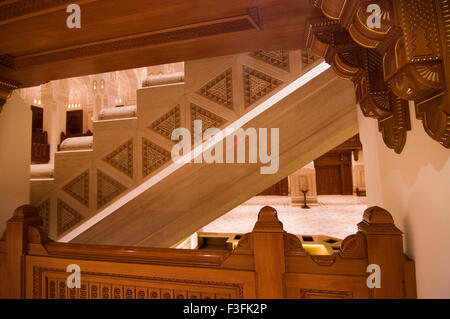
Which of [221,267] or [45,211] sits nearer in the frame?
[221,267]

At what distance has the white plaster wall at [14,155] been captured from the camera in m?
1.54

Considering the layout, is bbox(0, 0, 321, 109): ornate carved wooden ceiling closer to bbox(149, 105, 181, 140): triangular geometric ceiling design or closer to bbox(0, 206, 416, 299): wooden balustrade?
bbox(149, 105, 181, 140): triangular geometric ceiling design

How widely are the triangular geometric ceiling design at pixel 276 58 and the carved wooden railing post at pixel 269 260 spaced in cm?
125

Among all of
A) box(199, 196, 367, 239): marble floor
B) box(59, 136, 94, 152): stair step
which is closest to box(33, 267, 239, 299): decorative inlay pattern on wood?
box(59, 136, 94, 152): stair step

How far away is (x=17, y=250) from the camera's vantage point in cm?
109

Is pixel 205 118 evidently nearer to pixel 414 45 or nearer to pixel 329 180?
pixel 414 45

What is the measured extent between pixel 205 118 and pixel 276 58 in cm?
69

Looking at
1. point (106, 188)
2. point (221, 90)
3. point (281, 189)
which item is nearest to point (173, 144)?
point (221, 90)

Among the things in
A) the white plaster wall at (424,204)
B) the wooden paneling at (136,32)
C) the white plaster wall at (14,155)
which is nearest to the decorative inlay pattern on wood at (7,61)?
the wooden paneling at (136,32)

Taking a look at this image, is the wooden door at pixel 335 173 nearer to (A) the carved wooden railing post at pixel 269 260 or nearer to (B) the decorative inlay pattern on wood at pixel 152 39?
(B) the decorative inlay pattern on wood at pixel 152 39


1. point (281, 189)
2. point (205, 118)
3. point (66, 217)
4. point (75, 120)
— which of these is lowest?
point (66, 217)

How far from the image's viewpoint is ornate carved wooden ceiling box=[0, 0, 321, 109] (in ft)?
3.17
